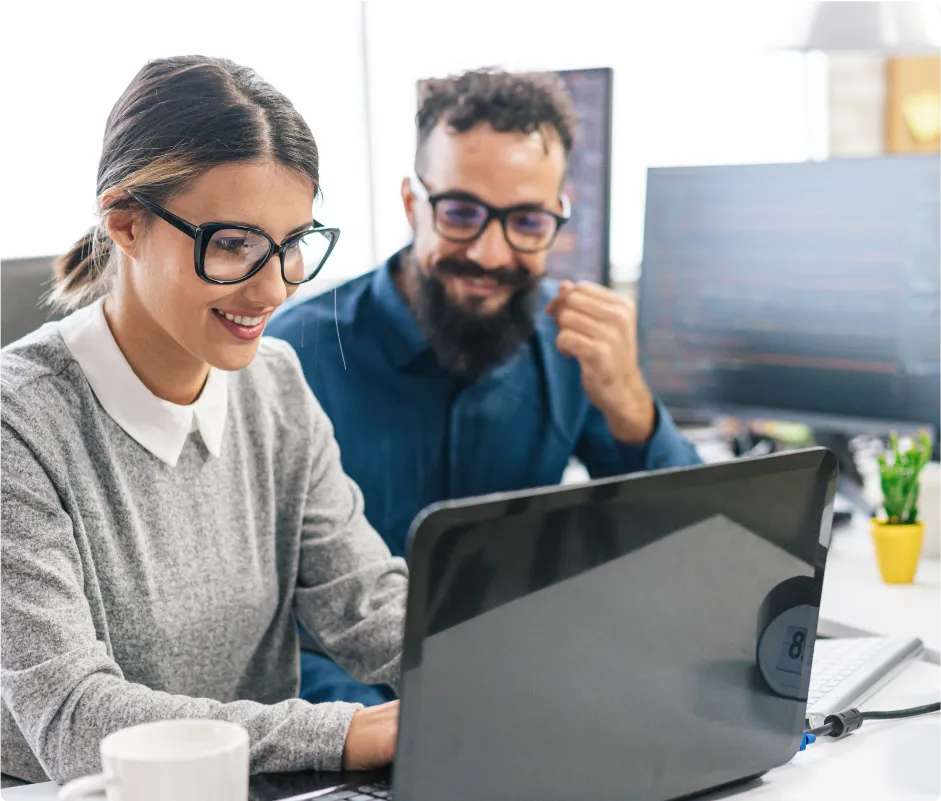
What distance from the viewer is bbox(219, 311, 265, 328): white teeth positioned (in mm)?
1065

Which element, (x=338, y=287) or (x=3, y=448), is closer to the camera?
(x=3, y=448)

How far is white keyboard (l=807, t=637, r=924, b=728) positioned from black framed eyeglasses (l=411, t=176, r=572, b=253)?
0.69 m

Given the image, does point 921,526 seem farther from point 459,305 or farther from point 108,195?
point 108,195

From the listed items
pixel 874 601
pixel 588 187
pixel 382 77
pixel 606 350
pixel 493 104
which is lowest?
pixel 874 601

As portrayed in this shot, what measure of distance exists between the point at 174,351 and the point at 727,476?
0.56 m

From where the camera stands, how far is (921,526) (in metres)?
1.53

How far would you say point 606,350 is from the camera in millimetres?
1700

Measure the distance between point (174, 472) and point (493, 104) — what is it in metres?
0.79

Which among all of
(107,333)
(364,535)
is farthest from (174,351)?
(364,535)

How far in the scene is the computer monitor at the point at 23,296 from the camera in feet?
4.03

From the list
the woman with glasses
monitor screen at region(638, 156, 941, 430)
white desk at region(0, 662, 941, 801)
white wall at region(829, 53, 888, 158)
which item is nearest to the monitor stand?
monitor screen at region(638, 156, 941, 430)

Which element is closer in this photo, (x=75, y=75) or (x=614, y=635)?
(x=614, y=635)

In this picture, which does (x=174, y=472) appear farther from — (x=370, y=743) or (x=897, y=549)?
(x=897, y=549)

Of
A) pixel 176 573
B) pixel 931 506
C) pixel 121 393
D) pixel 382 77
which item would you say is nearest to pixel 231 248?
pixel 121 393
